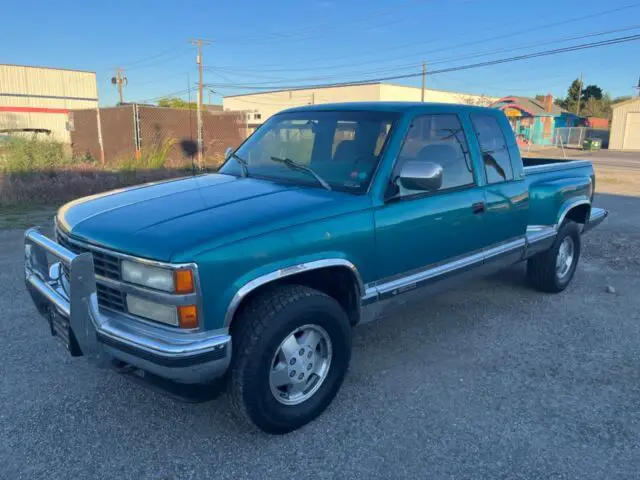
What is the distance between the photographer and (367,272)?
3.36 metres

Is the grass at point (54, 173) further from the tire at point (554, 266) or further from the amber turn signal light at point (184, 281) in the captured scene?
the amber turn signal light at point (184, 281)

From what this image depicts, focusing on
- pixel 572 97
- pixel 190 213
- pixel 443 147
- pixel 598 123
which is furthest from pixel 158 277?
pixel 572 97

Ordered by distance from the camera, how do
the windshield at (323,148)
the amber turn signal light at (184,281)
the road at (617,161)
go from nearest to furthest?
the amber turn signal light at (184,281) < the windshield at (323,148) < the road at (617,161)

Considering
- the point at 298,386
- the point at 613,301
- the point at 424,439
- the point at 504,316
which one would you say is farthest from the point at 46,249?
the point at 613,301

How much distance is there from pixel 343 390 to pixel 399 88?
52228mm

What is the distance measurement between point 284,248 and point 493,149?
2528 mm

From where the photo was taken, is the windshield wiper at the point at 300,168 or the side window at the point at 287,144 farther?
the side window at the point at 287,144

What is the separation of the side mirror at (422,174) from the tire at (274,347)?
37.2 inches

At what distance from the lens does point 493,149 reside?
179 inches

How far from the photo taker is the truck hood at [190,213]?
106 inches

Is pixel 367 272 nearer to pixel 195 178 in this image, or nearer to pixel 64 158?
pixel 195 178

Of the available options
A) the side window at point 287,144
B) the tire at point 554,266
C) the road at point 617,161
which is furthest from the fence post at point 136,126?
the road at point 617,161

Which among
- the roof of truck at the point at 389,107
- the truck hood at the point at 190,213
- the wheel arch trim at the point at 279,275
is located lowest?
the wheel arch trim at the point at 279,275

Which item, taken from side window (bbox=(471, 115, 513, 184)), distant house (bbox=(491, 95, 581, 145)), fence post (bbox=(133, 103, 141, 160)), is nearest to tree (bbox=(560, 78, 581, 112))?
distant house (bbox=(491, 95, 581, 145))
